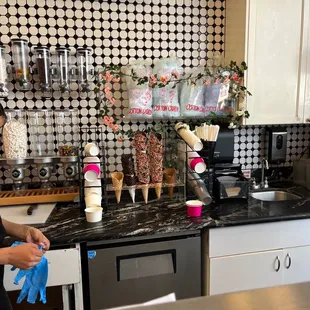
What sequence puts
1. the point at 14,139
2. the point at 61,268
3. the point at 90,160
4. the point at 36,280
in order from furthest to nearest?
1. the point at 14,139
2. the point at 90,160
3. the point at 61,268
4. the point at 36,280

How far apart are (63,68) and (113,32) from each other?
1.38ft

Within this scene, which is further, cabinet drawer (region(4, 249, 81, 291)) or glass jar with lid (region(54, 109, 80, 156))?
glass jar with lid (region(54, 109, 80, 156))

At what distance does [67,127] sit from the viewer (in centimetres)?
208

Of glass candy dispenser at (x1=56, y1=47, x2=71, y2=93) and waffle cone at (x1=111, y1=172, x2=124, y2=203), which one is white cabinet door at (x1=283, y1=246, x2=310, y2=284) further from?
glass candy dispenser at (x1=56, y1=47, x2=71, y2=93)

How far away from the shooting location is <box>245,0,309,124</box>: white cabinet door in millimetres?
1920

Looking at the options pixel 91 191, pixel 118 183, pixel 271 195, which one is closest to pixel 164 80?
pixel 118 183

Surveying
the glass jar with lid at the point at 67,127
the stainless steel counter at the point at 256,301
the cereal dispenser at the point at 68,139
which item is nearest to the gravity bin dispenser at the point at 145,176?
the cereal dispenser at the point at 68,139

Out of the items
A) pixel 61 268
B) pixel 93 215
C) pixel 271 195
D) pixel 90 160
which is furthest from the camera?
pixel 271 195

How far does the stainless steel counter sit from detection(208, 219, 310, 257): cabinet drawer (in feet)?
2.91

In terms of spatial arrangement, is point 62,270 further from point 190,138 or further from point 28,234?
point 190,138

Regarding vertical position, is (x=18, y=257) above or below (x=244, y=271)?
above

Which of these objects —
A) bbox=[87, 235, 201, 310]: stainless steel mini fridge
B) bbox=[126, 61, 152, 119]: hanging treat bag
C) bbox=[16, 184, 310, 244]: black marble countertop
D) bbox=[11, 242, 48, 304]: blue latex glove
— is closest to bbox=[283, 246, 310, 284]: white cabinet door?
bbox=[16, 184, 310, 244]: black marble countertop

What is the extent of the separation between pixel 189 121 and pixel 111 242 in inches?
40.2

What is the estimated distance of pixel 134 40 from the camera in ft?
6.93
